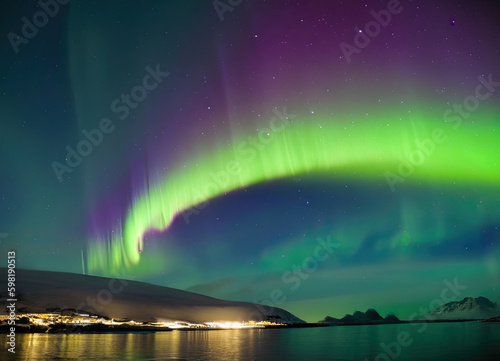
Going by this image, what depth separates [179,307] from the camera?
181125mm

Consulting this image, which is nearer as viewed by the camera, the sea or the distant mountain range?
the sea

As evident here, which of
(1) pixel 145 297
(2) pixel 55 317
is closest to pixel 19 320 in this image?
(2) pixel 55 317

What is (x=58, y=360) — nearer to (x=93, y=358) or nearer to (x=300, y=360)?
(x=93, y=358)

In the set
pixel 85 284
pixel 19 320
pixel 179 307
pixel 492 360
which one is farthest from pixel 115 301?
pixel 492 360

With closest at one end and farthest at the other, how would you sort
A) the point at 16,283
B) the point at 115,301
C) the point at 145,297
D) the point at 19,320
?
the point at 19,320
the point at 16,283
the point at 115,301
the point at 145,297

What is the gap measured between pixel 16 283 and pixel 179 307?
58479mm

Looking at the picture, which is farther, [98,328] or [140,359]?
[98,328]

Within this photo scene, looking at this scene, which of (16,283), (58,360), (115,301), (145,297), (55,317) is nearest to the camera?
(58,360)

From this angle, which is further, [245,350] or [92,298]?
[92,298]

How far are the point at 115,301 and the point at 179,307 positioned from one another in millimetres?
28410

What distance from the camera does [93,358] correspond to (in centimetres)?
4369

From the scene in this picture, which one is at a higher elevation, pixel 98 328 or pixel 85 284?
pixel 85 284

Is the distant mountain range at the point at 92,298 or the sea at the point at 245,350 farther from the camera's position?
the distant mountain range at the point at 92,298

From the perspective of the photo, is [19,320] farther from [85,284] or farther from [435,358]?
[435,358]
